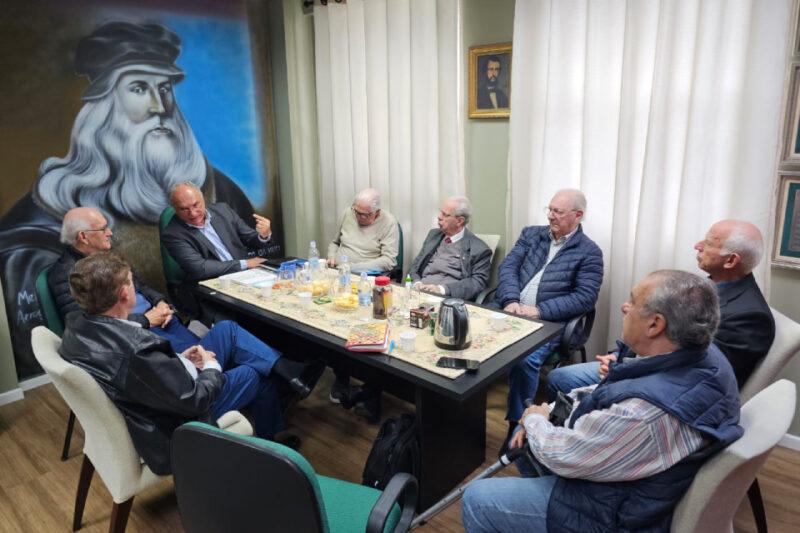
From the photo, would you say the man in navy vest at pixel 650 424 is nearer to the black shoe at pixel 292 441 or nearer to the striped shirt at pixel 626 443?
the striped shirt at pixel 626 443

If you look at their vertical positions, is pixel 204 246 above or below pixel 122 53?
below

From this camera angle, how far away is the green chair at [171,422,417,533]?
106 centimetres

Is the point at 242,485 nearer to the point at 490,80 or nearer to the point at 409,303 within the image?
the point at 409,303

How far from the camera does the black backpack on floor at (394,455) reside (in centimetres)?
212

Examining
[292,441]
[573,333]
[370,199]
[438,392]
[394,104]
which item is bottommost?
[292,441]

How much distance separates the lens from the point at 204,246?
10.8 feet


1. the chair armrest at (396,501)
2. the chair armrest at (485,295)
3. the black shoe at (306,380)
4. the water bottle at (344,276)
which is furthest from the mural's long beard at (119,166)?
the chair armrest at (396,501)

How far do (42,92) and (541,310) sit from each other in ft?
10.3

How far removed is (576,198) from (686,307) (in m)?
1.53

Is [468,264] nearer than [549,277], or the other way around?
[549,277]

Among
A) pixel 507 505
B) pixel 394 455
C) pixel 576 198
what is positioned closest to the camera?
pixel 507 505

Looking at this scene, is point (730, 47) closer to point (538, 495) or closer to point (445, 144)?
point (445, 144)

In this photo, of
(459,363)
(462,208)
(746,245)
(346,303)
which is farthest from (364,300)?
(746,245)

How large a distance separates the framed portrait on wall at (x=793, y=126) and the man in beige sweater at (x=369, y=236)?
85.6 inches
